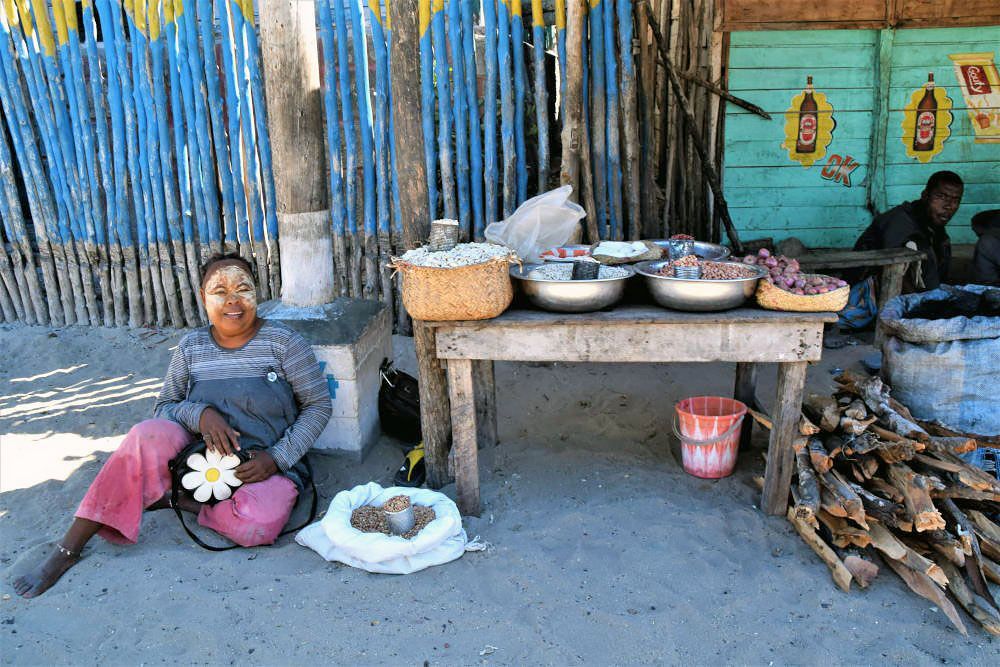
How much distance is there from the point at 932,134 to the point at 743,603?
5.09 m

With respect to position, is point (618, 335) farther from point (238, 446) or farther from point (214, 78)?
point (214, 78)

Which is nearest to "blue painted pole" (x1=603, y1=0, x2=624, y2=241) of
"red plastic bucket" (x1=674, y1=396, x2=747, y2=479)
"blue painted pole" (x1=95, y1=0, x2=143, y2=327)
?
"red plastic bucket" (x1=674, y1=396, x2=747, y2=479)

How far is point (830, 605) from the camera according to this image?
9.06 feet

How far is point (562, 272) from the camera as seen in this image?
3.29m

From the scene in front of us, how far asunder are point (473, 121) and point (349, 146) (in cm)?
93

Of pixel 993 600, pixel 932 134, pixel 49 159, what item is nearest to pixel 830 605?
pixel 993 600

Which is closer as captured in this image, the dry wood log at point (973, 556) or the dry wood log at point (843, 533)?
the dry wood log at point (973, 556)

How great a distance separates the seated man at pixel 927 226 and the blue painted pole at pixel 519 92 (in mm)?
2671

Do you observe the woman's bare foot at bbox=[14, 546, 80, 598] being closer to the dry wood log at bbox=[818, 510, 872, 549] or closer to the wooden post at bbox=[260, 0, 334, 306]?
the wooden post at bbox=[260, 0, 334, 306]

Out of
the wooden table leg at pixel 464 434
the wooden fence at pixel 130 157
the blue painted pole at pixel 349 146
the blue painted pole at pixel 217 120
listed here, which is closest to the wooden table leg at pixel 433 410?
the wooden table leg at pixel 464 434

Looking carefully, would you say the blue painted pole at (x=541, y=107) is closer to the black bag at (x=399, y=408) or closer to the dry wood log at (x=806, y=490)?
the black bag at (x=399, y=408)

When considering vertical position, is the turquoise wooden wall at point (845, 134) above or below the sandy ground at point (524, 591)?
above

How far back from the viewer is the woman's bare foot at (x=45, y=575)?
9.62ft

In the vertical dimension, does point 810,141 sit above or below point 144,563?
above
